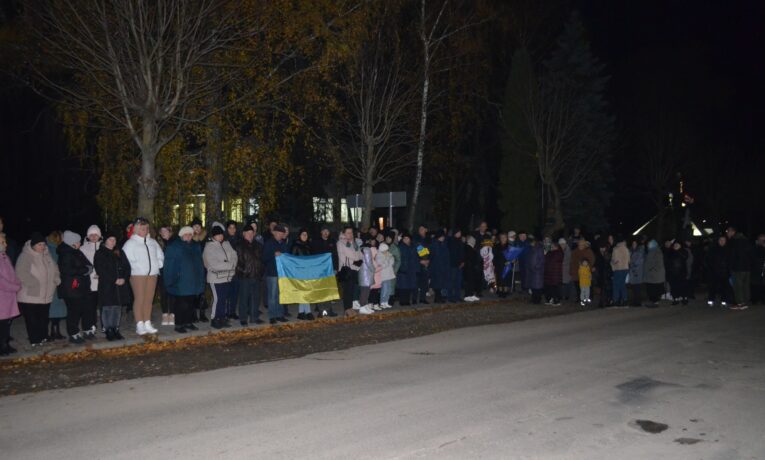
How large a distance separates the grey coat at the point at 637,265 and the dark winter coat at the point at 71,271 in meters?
14.4

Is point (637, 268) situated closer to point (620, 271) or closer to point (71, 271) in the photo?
point (620, 271)

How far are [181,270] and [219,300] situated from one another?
110 cm

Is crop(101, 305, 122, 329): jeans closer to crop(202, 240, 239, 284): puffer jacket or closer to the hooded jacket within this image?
the hooded jacket

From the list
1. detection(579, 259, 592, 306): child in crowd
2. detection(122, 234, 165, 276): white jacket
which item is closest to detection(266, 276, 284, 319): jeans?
detection(122, 234, 165, 276): white jacket

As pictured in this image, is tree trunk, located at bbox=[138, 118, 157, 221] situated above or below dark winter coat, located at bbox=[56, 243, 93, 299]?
above

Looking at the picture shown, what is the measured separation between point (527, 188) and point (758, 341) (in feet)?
107

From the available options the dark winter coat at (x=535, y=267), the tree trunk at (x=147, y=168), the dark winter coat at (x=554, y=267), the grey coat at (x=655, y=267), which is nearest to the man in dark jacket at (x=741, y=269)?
the grey coat at (x=655, y=267)

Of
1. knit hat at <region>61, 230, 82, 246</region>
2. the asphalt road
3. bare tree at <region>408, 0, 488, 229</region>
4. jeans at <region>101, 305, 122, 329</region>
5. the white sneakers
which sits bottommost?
the asphalt road

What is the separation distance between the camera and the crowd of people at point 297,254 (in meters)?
12.9

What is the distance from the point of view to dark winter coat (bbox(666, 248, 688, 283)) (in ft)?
66.3

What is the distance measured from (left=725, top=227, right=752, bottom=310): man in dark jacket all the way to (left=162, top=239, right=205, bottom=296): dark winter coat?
13.3 meters

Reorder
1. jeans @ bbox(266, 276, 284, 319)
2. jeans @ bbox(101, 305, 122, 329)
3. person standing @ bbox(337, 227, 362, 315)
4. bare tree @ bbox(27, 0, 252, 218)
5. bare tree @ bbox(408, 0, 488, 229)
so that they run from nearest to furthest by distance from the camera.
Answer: jeans @ bbox(101, 305, 122, 329), jeans @ bbox(266, 276, 284, 319), bare tree @ bbox(27, 0, 252, 218), person standing @ bbox(337, 227, 362, 315), bare tree @ bbox(408, 0, 488, 229)

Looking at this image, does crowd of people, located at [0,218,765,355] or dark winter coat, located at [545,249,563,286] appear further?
dark winter coat, located at [545,249,563,286]

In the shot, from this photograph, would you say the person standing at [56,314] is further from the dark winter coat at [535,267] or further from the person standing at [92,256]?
the dark winter coat at [535,267]
